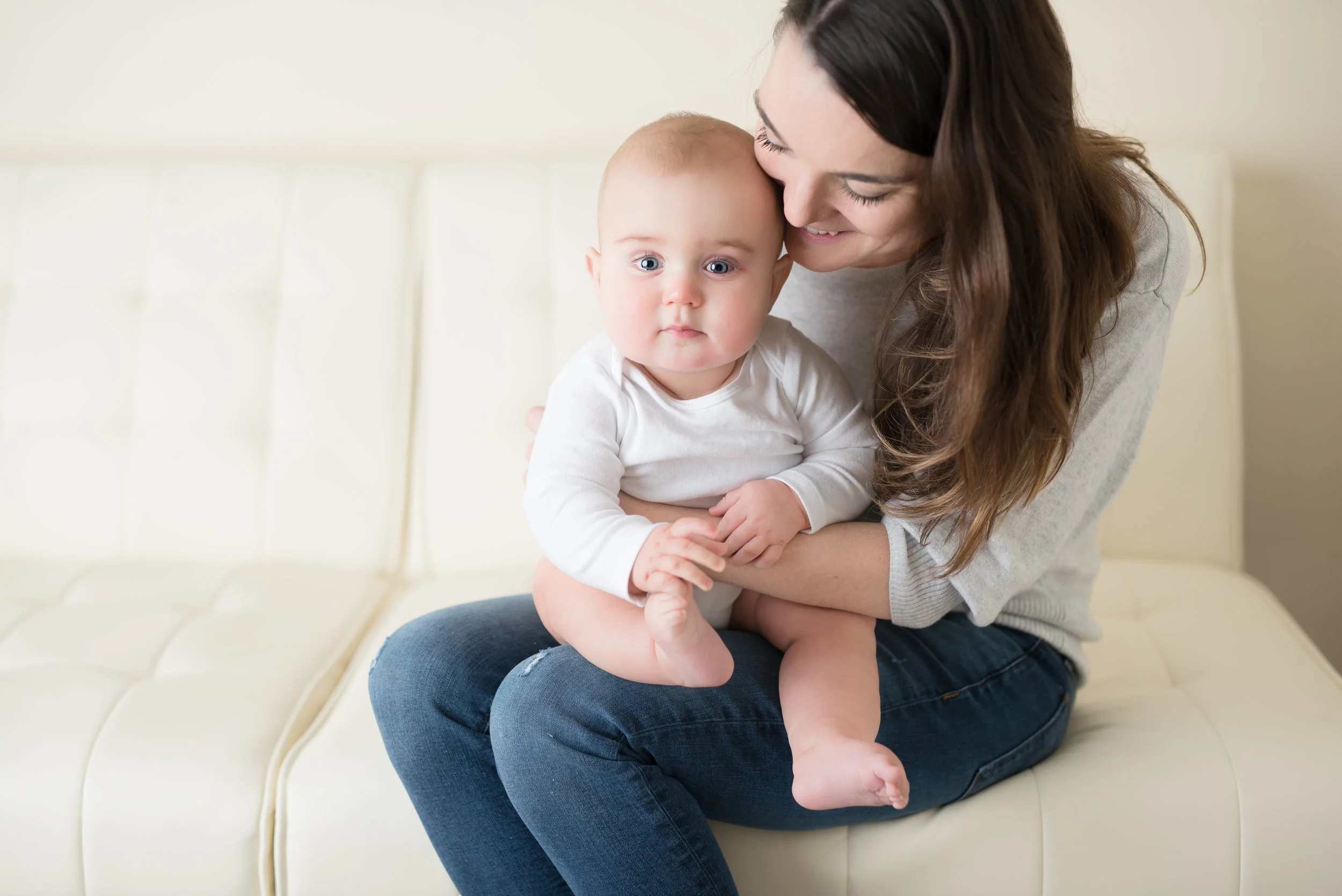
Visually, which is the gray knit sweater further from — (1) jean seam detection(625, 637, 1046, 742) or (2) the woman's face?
(2) the woman's face

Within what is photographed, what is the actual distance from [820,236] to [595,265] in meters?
0.23

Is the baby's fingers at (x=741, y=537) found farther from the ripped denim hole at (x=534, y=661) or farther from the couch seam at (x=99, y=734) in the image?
the couch seam at (x=99, y=734)

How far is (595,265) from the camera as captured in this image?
1.02 metres

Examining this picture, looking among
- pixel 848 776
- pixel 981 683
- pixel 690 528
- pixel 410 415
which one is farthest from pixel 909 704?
pixel 410 415

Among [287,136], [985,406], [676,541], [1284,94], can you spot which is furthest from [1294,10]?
[287,136]

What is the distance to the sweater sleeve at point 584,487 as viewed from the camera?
2.91 feet

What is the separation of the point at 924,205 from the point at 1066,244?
137mm

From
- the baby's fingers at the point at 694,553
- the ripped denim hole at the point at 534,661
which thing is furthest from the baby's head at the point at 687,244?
the ripped denim hole at the point at 534,661

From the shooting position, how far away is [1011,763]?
40.3 inches

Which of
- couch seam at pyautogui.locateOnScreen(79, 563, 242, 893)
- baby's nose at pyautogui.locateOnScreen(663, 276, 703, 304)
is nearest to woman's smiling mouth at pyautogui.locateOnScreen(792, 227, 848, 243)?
baby's nose at pyautogui.locateOnScreen(663, 276, 703, 304)

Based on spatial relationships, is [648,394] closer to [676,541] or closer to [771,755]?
[676,541]

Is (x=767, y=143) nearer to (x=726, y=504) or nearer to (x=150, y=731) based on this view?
(x=726, y=504)

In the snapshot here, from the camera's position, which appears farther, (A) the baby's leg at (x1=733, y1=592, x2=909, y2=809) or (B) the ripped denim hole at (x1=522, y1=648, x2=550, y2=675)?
Answer: (B) the ripped denim hole at (x1=522, y1=648, x2=550, y2=675)

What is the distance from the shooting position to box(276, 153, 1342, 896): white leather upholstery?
3.26 feet
